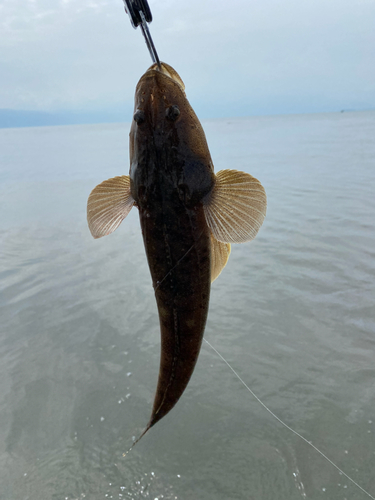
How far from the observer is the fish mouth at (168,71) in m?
1.99

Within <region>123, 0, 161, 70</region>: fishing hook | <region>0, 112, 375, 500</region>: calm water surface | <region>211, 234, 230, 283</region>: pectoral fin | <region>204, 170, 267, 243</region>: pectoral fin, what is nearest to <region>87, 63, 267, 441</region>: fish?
<region>204, 170, 267, 243</region>: pectoral fin

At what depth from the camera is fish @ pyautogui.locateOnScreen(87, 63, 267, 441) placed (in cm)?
191

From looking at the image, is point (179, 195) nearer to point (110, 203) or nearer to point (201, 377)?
point (110, 203)

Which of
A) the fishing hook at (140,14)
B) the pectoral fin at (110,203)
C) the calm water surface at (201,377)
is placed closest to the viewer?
the fishing hook at (140,14)

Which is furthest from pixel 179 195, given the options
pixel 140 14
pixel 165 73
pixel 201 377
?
pixel 201 377

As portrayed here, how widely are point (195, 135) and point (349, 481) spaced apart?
2.84 m

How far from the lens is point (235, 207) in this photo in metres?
1.93

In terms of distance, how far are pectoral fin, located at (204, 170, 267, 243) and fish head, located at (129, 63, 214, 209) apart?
0.07m

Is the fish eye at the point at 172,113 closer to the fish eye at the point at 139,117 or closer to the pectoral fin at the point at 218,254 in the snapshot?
the fish eye at the point at 139,117

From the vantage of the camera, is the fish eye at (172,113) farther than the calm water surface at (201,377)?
No

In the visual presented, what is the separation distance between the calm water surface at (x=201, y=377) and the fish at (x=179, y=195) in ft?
5.81

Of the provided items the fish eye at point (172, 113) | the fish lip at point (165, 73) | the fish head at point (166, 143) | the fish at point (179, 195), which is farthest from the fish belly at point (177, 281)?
the fish lip at point (165, 73)

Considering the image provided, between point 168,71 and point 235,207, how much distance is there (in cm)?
91

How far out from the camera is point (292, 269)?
5.82 metres
